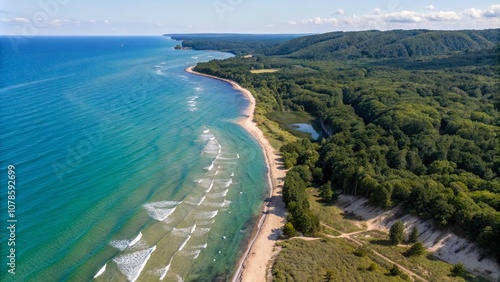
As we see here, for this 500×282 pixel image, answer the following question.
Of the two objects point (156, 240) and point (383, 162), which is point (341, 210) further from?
point (156, 240)

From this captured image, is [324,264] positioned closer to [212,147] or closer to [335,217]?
[335,217]

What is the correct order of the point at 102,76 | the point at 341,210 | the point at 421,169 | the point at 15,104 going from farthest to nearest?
the point at 102,76 < the point at 15,104 < the point at 421,169 < the point at 341,210

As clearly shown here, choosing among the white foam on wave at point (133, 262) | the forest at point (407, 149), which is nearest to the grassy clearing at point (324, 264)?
the forest at point (407, 149)

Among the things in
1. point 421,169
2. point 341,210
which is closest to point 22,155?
point 341,210

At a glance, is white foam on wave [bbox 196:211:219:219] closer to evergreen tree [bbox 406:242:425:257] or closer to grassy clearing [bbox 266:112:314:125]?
evergreen tree [bbox 406:242:425:257]

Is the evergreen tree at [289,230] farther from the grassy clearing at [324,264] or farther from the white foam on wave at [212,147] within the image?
the white foam on wave at [212,147]
